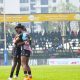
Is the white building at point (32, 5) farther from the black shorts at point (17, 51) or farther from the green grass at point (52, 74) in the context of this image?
the black shorts at point (17, 51)

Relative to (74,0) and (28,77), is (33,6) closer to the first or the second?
(74,0)

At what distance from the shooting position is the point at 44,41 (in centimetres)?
4334

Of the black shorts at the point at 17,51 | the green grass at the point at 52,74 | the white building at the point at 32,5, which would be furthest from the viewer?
the white building at the point at 32,5

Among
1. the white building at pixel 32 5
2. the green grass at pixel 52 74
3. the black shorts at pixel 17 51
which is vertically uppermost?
the white building at pixel 32 5

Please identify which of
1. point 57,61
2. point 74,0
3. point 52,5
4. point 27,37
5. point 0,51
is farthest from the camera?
point 52,5

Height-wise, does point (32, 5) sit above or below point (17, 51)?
above

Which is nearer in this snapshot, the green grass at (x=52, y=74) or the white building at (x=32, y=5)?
the green grass at (x=52, y=74)

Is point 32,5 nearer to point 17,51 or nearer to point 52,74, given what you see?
point 52,74

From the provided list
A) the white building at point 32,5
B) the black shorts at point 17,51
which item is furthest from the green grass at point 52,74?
the white building at point 32,5

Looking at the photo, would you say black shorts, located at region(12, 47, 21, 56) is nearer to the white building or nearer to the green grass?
the green grass

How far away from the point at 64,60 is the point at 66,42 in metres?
6.18

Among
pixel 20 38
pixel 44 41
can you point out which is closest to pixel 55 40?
pixel 44 41

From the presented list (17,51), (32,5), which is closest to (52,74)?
(17,51)

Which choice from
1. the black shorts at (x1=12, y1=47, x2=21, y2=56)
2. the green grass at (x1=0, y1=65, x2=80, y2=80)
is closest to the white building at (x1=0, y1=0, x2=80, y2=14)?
the green grass at (x1=0, y1=65, x2=80, y2=80)
